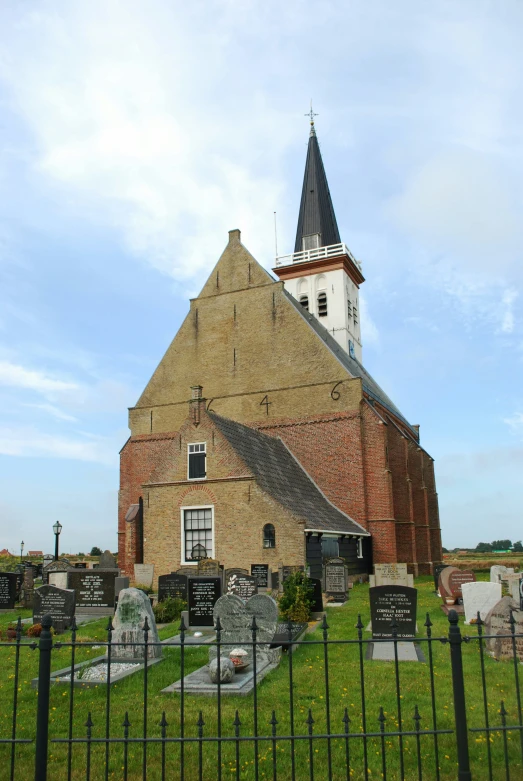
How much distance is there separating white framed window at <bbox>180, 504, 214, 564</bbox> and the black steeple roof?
25525 mm

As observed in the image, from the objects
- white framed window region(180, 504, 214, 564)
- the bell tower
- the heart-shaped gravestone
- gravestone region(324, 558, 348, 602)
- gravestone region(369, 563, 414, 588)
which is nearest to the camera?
the heart-shaped gravestone

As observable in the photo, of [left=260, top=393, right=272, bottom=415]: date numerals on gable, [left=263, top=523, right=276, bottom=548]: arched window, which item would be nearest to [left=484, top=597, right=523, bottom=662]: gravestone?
[left=263, top=523, right=276, bottom=548]: arched window

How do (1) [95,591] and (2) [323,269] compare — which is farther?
(2) [323,269]

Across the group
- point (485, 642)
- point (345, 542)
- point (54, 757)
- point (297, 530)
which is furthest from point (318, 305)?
point (54, 757)

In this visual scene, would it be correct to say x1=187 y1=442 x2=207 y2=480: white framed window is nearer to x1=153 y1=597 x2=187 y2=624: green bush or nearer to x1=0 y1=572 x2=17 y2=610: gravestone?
x1=0 y1=572 x2=17 y2=610: gravestone

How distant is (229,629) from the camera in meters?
10.6

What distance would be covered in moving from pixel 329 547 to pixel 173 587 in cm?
838

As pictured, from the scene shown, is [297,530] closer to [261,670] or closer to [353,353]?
[261,670]

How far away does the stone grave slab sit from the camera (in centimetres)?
1650

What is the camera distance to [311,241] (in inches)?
1752

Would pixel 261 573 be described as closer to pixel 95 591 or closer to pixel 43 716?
pixel 95 591

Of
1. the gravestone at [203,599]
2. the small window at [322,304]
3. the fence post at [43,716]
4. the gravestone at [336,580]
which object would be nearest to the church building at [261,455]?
the gravestone at [336,580]

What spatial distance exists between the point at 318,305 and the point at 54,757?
3781 centimetres

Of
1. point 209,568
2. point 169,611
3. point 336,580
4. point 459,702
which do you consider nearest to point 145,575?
point 209,568
